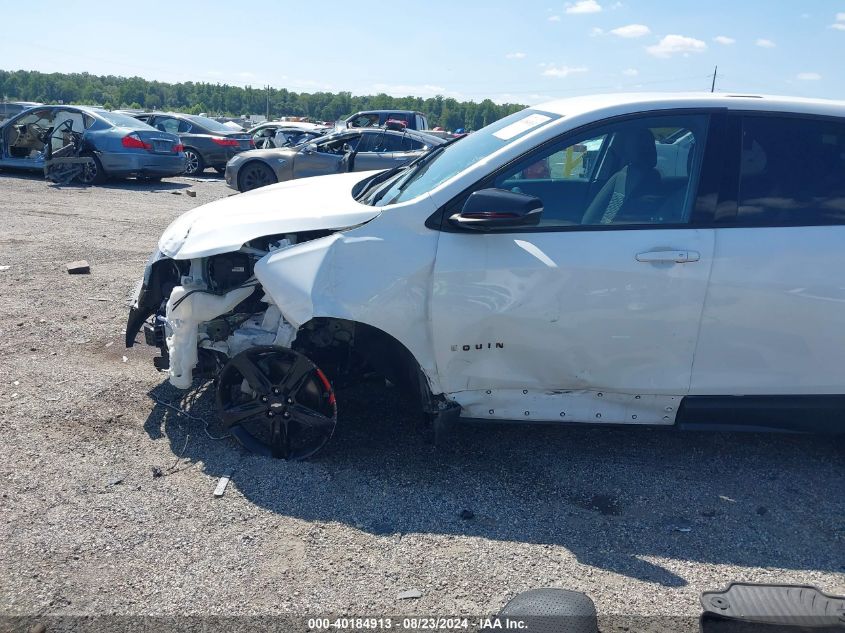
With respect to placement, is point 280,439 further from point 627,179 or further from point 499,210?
point 627,179

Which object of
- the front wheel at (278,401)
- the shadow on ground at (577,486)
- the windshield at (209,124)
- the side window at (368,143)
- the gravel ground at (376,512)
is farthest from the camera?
the windshield at (209,124)

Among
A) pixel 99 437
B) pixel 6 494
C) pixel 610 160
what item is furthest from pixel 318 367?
pixel 610 160

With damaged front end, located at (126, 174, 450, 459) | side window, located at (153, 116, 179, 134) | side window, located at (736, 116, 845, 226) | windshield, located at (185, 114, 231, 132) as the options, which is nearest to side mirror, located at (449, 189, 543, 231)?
damaged front end, located at (126, 174, 450, 459)

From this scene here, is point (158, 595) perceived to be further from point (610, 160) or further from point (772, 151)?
point (772, 151)

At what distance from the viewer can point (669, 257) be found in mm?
3398

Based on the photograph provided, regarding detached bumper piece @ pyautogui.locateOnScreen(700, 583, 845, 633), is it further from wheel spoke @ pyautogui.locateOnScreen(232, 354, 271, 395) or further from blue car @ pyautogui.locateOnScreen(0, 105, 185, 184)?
blue car @ pyautogui.locateOnScreen(0, 105, 185, 184)

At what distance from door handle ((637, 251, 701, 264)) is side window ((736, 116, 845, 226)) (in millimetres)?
318

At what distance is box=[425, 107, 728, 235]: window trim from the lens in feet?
11.4

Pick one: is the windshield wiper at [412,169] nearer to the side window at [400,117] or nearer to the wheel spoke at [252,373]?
the wheel spoke at [252,373]

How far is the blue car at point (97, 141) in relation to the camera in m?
14.4

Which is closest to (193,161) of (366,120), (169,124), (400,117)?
(169,124)

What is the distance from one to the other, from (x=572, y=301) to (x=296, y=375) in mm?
1450

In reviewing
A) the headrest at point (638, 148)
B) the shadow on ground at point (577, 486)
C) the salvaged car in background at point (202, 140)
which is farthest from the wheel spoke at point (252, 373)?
the salvaged car in background at point (202, 140)

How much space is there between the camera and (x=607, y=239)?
346 cm
